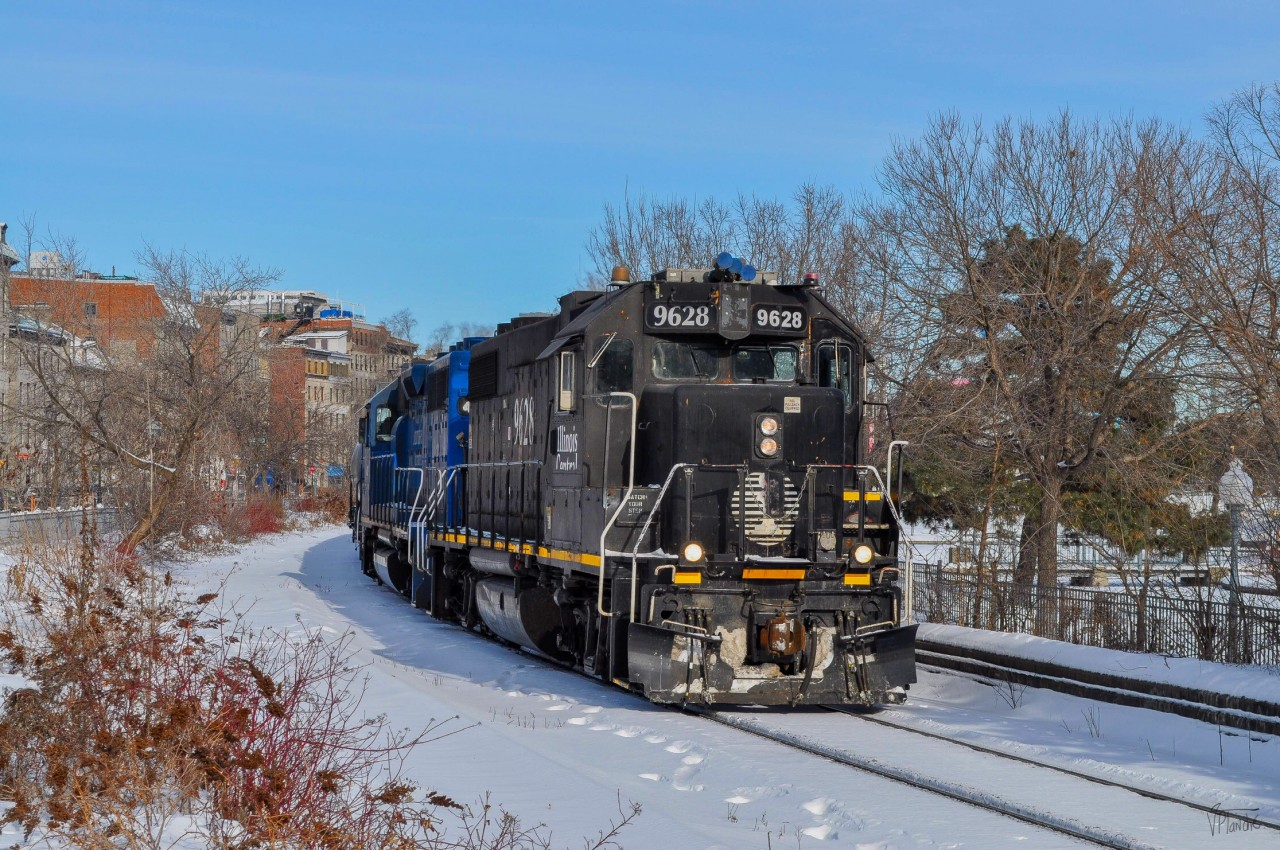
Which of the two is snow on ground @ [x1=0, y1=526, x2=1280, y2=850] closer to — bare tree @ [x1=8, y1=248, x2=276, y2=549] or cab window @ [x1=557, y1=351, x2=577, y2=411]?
cab window @ [x1=557, y1=351, x2=577, y2=411]

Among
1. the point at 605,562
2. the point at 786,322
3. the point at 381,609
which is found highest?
→ the point at 786,322

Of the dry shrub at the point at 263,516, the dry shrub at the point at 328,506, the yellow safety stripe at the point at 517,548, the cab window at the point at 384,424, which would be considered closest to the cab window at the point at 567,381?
the yellow safety stripe at the point at 517,548

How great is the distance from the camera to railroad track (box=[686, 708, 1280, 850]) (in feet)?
23.9

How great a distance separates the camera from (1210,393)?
20703 millimetres

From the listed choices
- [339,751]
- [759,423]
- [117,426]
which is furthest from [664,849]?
[117,426]

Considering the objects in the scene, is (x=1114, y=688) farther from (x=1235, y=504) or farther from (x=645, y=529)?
(x=645, y=529)

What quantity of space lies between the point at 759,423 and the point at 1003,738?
3361 millimetres

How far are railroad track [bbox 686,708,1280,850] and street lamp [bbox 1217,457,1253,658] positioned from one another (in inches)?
187

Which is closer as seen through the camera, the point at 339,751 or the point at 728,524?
the point at 339,751

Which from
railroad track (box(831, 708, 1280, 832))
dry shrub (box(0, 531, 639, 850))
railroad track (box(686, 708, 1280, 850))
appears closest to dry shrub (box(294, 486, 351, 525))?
railroad track (box(831, 708, 1280, 832))

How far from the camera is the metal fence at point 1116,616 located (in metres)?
13.5

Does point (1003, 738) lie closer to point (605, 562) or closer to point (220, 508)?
point (605, 562)

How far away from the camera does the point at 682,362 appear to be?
12055mm

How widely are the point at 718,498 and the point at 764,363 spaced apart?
149 cm
